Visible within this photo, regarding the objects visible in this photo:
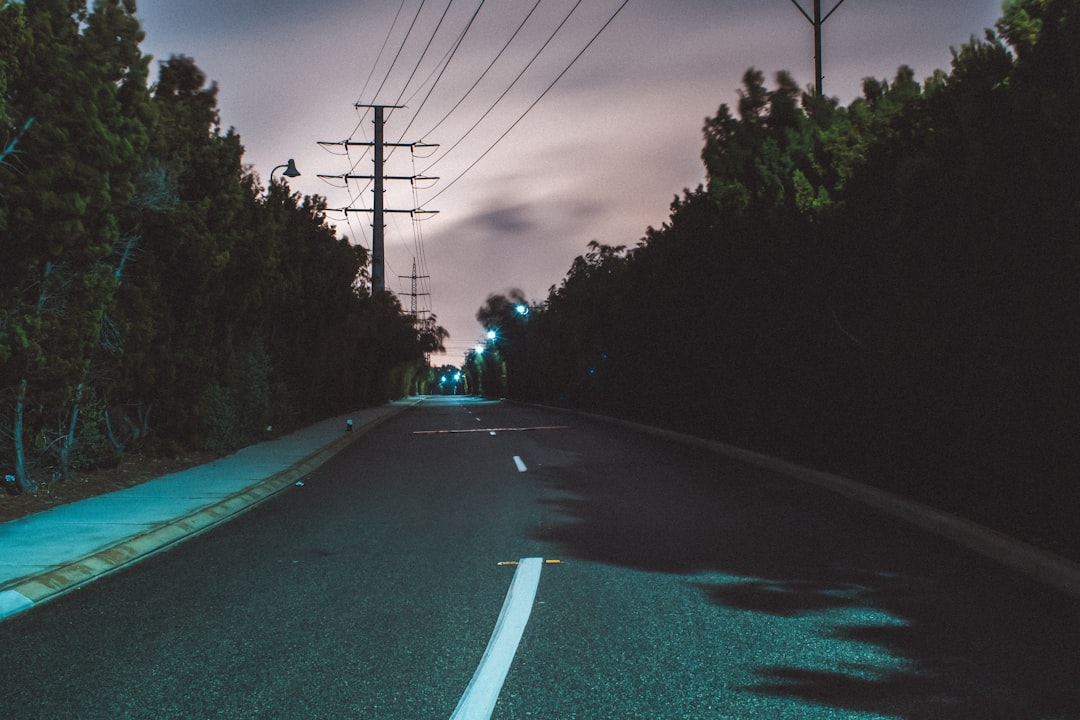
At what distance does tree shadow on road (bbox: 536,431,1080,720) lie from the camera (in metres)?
4.22

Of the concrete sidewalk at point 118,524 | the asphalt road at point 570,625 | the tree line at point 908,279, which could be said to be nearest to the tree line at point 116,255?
the concrete sidewalk at point 118,524

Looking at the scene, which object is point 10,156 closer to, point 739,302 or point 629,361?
point 739,302

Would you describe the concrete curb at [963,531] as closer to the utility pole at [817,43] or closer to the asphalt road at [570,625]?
the asphalt road at [570,625]

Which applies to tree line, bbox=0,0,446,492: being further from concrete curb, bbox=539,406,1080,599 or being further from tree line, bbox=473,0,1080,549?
concrete curb, bbox=539,406,1080,599

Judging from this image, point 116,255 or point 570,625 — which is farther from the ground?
point 116,255

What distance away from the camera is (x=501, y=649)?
4.86 meters

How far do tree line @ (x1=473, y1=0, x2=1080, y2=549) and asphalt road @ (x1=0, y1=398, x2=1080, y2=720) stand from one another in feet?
4.49

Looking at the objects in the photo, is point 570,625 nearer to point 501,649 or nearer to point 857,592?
point 501,649

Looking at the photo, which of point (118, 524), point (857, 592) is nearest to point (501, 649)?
point (857, 592)

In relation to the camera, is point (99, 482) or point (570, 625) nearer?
point (570, 625)

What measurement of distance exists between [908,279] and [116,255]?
1080 cm

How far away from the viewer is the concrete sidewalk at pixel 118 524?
645 cm

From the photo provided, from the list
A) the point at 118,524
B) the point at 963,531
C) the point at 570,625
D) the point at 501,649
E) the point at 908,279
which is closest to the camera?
the point at 501,649

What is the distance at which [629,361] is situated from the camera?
27203 millimetres
